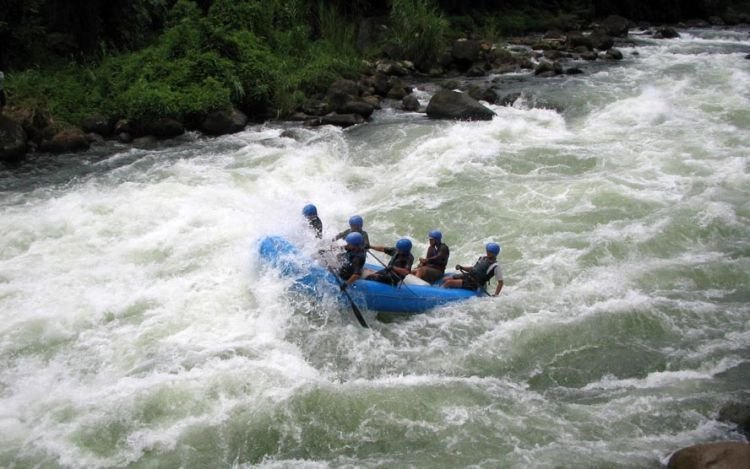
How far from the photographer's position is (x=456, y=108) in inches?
572

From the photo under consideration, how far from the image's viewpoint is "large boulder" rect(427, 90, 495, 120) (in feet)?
47.2

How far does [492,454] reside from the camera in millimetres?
5234

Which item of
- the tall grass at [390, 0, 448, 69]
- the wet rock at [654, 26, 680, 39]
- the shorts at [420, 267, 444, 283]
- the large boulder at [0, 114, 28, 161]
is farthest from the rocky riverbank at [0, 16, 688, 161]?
the shorts at [420, 267, 444, 283]

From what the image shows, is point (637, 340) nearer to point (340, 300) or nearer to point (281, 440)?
point (340, 300)

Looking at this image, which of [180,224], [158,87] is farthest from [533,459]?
[158,87]

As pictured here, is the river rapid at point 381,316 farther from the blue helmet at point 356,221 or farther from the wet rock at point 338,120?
the wet rock at point 338,120

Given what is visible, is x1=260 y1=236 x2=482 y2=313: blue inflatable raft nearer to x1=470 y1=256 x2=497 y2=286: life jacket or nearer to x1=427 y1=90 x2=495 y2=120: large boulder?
x1=470 y1=256 x2=497 y2=286: life jacket

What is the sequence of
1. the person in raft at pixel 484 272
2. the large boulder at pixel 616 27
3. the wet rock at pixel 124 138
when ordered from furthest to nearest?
the large boulder at pixel 616 27
the wet rock at pixel 124 138
the person in raft at pixel 484 272

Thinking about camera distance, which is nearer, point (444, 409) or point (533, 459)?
point (533, 459)

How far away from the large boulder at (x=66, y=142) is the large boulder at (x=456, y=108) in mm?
7848

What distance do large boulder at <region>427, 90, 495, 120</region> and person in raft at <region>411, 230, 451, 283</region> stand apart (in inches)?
278

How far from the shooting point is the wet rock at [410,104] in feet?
52.1

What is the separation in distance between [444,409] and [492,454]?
2.35ft

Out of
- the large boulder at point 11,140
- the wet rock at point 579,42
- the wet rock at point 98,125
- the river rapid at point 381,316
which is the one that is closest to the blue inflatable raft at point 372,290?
the river rapid at point 381,316
